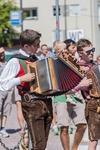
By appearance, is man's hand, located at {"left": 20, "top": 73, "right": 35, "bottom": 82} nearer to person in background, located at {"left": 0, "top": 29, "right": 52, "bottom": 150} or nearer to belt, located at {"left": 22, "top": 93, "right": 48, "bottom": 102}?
person in background, located at {"left": 0, "top": 29, "right": 52, "bottom": 150}

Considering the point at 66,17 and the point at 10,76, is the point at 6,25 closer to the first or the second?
the point at 66,17

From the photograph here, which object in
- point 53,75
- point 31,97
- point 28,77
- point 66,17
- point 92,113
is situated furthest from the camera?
point 66,17

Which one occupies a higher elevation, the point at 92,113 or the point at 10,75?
the point at 10,75

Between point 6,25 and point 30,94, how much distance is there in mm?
38731

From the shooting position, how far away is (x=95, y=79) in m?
6.47

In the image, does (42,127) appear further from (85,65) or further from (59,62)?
(85,65)

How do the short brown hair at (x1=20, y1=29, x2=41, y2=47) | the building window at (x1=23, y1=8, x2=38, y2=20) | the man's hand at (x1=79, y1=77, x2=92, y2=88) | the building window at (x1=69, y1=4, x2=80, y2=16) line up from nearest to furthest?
the short brown hair at (x1=20, y1=29, x2=41, y2=47) → the man's hand at (x1=79, y1=77, x2=92, y2=88) → the building window at (x1=69, y1=4, x2=80, y2=16) → the building window at (x1=23, y1=8, x2=38, y2=20)

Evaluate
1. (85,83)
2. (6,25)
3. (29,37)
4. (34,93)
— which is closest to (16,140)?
(85,83)

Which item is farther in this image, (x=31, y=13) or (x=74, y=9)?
(x=31, y=13)

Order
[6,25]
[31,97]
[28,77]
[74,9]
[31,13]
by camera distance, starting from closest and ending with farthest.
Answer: [28,77], [31,97], [74,9], [6,25], [31,13]

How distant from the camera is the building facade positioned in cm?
4434

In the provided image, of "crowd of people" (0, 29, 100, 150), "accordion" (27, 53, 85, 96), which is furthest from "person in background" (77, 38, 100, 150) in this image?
"accordion" (27, 53, 85, 96)

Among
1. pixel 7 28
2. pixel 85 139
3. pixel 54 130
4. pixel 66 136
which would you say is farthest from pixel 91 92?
pixel 7 28

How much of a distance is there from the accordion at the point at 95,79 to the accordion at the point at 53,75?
30cm
